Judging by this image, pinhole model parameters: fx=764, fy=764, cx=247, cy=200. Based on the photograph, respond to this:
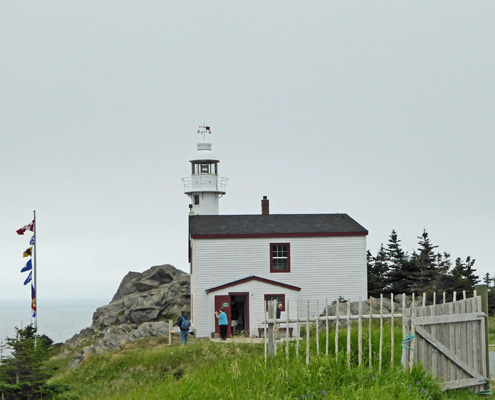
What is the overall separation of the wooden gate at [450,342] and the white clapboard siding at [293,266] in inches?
908

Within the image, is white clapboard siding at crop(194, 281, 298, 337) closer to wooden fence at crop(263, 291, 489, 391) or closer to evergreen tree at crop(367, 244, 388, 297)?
evergreen tree at crop(367, 244, 388, 297)

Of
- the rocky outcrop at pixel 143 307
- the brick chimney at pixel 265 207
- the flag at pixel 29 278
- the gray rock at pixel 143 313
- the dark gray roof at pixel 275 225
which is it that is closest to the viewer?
the dark gray roof at pixel 275 225

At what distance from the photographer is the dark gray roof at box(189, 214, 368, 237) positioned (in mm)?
40125

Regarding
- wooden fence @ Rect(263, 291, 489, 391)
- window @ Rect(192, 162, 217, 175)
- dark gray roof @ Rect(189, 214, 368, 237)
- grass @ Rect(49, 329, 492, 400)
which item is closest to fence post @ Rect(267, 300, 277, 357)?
wooden fence @ Rect(263, 291, 489, 391)

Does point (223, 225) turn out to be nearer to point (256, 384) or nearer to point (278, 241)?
point (278, 241)

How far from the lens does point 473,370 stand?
50.4 feet

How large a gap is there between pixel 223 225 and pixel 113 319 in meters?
13.9

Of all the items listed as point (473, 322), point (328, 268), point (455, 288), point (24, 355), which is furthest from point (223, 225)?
point (473, 322)

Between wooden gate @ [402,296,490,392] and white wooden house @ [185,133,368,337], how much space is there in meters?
22.8

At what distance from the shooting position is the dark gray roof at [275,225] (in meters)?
40.1

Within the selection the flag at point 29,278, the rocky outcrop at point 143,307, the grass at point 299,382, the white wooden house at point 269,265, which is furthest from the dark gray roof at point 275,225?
the grass at point 299,382

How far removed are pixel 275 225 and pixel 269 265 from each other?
8.55 feet

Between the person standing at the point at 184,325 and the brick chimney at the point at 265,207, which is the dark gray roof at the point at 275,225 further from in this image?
the person standing at the point at 184,325

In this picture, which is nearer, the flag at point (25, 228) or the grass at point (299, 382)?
the grass at point (299, 382)
